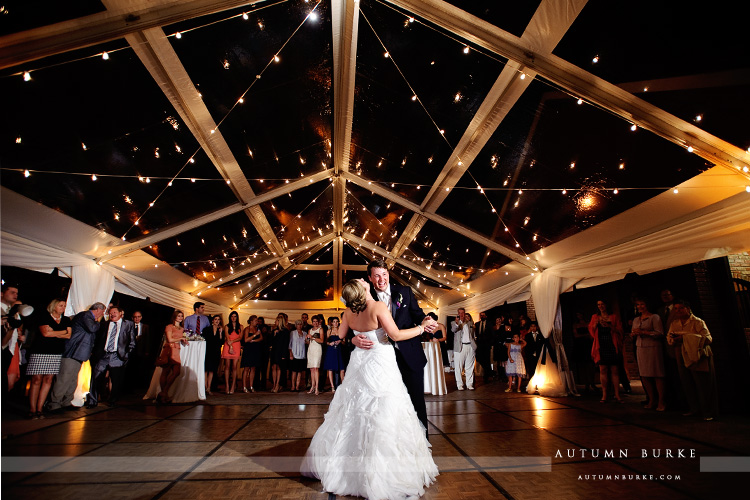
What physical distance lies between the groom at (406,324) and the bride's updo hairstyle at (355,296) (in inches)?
9.8

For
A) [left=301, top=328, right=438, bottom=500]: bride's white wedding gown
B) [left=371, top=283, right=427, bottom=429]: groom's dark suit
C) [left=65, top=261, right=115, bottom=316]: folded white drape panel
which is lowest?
[left=301, top=328, right=438, bottom=500]: bride's white wedding gown

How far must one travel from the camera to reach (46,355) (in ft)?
13.9

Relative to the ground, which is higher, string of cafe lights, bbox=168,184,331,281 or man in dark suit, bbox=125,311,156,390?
string of cafe lights, bbox=168,184,331,281

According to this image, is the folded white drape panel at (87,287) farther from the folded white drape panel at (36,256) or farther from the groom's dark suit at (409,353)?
the groom's dark suit at (409,353)

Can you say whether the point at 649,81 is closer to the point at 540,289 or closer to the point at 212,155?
the point at 540,289

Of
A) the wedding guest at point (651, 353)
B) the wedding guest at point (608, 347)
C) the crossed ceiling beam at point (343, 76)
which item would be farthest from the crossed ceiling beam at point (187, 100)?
the wedding guest at point (651, 353)

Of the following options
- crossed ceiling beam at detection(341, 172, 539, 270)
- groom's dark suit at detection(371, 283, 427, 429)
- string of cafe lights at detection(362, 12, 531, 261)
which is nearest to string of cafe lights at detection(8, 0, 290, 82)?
string of cafe lights at detection(362, 12, 531, 261)

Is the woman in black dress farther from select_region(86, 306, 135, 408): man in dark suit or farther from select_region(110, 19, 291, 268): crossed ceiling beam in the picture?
select_region(110, 19, 291, 268): crossed ceiling beam

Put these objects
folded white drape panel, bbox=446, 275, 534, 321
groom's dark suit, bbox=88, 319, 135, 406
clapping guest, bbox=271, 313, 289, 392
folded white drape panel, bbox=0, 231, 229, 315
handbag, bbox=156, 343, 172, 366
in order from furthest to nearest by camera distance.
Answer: folded white drape panel, bbox=446, 275, 534, 321 < clapping guest, bbox=271, 313, 289, 392 < handbag, bbox=156, 343, 172, 366 < groom's dark suit, bbox=88, 319, 135, 406 < folded white drape panel, bbox=0, 231, 229, 315

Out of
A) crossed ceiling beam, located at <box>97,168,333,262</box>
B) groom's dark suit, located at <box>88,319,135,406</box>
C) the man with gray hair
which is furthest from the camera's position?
crossed ceiling beam, located at <box>97,168,333,262</box>

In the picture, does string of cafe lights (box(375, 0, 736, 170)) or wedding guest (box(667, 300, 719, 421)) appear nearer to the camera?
string of cafe lights (box(375, 0, 736, 170))

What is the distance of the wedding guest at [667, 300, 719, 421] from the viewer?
12.9 ft

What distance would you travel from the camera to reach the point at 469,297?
1016 cm

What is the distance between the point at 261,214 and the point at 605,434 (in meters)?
6.34
